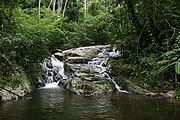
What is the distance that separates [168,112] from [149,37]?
4217 millimetres

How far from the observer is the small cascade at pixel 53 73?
7.58 metres

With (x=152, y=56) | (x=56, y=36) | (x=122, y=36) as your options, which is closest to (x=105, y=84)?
(x=152, y=56)

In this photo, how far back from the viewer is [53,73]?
8.36 meters

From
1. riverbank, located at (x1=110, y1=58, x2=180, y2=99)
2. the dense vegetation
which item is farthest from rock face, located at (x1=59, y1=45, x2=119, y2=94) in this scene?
the dense vegetation

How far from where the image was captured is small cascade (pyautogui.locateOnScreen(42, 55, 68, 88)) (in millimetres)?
7576

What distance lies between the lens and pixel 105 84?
6047 millimetres

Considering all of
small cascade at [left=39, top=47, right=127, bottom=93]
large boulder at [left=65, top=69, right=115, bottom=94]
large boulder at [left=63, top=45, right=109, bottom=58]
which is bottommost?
large boulder at [left=65, top=69, right=115, bottom=94]

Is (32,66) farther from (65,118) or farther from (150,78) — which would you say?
(150,78)

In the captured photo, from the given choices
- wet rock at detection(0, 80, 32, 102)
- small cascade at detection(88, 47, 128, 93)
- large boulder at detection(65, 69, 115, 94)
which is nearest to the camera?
wet rock at detection(0, 80, 32, 102)

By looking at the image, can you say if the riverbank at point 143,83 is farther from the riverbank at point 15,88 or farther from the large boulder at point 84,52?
the riverbank at point 15,88

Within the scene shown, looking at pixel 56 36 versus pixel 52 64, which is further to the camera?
pixel 56 36

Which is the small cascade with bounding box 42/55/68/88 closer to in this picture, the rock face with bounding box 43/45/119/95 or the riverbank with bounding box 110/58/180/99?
the rock face with bounding box 43/45/119/95

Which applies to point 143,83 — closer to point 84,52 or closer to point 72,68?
point 72,68

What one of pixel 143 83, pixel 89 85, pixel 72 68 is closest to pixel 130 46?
pixel 143 83
